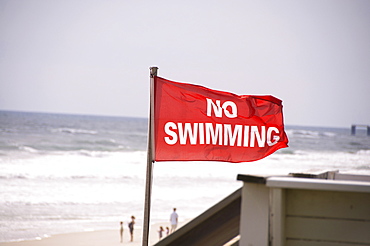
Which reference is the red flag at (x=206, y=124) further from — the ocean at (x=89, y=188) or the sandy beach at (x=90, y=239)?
the sandy beach at (x=90, y=239)

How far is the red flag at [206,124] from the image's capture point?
602 cm

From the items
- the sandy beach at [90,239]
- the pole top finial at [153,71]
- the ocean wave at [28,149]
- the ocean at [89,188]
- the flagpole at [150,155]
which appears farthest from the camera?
the ocean wave at [28,149]

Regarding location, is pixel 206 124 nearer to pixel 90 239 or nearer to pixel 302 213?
pixel 302 213

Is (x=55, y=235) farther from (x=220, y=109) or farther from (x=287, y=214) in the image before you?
(x=287, y=214)

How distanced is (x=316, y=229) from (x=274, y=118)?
4.52m

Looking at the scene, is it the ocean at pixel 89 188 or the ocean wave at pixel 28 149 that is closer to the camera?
the ocean at pixel 89 188

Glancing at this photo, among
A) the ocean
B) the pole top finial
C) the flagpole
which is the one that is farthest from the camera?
the ocean

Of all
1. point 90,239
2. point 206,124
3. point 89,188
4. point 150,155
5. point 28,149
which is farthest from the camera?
point 28,149

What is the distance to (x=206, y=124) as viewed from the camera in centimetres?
627

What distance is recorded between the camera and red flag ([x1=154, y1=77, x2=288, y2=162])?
6.02 metres

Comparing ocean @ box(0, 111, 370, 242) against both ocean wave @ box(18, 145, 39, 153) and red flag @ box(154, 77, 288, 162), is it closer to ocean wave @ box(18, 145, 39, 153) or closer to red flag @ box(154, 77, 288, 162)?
ocean wave @ box(18, 145, 39, 153)

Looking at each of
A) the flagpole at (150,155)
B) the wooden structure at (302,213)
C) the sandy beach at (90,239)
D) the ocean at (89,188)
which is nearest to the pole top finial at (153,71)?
the flagpole at (150,155)

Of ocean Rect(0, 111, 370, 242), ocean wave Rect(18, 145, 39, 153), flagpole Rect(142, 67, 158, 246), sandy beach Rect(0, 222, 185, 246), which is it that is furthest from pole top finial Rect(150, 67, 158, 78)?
ocean wave Rect(18, 145, 39, 153)

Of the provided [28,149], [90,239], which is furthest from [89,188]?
[28,149]
